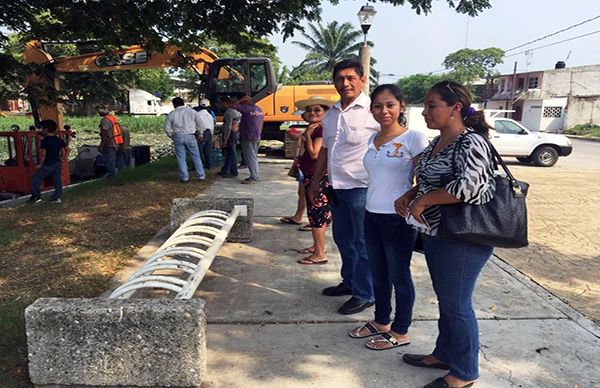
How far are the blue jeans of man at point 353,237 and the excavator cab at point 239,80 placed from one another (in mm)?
9810

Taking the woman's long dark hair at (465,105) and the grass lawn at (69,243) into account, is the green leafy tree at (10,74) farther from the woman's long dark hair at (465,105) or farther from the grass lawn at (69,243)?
the woman's long dark hair at (465,105)

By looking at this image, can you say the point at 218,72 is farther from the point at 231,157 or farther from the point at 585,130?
the point at 585,130

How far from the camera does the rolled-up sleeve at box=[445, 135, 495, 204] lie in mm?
2121

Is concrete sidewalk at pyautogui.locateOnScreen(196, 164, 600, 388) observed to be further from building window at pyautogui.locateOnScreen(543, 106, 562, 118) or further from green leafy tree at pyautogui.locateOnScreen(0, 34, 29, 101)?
building window at pyautogui.locateOnScreen(543, 106, 562, 118)

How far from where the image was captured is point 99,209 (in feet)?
22.3

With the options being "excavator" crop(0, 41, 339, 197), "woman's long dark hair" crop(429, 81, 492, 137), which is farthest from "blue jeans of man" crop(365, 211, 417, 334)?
"excavator" crop(0, 41, 339, 197)

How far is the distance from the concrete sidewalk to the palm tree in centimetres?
4671

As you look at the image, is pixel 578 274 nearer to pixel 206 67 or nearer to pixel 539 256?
pixel 539 256

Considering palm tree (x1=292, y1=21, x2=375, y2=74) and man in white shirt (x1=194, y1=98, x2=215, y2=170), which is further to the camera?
palm tree (x1=292, y1=21, x2=375, y2=74)

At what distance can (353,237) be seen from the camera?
366cm

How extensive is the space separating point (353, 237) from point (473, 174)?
1.65m

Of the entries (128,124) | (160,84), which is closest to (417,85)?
(160,84)

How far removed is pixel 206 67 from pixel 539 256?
33.6 ft

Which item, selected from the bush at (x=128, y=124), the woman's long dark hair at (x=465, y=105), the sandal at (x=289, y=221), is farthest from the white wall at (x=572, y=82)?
the woman's long dark hair at (x=465, y=105)
